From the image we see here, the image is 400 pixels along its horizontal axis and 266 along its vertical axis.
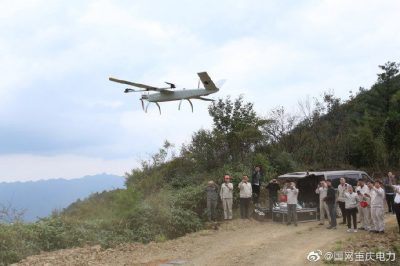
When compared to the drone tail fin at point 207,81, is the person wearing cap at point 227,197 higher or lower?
lower

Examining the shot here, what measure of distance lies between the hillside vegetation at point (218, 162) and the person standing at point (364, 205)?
615cm

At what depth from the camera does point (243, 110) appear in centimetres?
2895

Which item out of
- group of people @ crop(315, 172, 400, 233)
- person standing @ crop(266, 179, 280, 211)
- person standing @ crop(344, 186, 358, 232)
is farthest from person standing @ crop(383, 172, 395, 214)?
person standing @ crop(266, 179, 280, 211)

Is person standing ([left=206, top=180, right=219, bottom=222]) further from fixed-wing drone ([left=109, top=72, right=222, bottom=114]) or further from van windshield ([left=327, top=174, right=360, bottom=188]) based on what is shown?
fixed-wing drone ([left=109, top=72, right=222, bottom=114])

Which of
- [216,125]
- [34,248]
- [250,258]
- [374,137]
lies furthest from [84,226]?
[374,137]

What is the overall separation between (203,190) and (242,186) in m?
2.55

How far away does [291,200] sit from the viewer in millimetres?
18578

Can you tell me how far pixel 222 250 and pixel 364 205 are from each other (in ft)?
17.3

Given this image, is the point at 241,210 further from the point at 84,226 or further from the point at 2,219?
the point at 2,219

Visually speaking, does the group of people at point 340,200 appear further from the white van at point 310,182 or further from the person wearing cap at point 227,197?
the white van at point 310,182

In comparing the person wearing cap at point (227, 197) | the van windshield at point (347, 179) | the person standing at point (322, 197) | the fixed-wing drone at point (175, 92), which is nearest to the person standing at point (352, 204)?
the person standing at point (322, 197)

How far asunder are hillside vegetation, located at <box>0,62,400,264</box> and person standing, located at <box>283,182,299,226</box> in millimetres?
3491

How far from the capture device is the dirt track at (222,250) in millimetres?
13828

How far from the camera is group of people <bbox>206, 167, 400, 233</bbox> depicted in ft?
53.1
